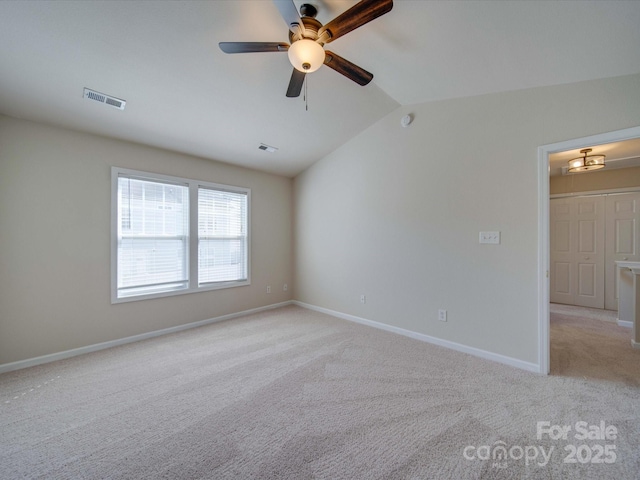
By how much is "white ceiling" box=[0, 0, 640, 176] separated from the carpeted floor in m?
2.66

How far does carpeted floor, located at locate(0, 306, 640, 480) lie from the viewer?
5.06 ft

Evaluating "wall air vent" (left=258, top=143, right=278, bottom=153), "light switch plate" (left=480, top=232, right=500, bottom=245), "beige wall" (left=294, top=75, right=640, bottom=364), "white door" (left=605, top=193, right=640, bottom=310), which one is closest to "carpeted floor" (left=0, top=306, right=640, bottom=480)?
"beige wall" (left=294, top=75, right=640, bottom=364)

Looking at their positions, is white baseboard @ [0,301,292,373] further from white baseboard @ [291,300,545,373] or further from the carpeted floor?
white baseboard @ [291,300,545,373]

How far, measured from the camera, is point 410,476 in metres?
1.47

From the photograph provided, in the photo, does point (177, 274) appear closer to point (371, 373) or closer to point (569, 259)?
point (371, 373)

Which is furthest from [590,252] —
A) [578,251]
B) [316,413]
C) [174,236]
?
[174,236]

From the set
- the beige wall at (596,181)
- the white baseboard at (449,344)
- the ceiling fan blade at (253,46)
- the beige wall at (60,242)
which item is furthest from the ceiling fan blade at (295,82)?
the beige wall at (596,181)

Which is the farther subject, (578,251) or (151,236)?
(578,251)

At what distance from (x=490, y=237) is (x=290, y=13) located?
2731 millimetres

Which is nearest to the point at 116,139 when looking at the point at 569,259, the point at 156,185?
the point at 156,185

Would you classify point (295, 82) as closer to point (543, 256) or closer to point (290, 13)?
point (290, 13)

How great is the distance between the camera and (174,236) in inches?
147

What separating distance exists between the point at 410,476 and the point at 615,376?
2.44 meters

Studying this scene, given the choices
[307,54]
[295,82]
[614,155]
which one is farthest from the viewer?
[614,155]
